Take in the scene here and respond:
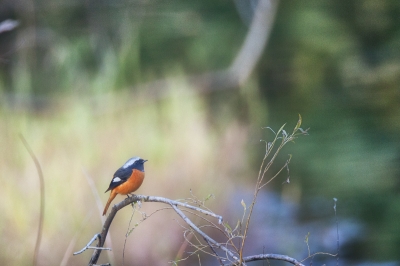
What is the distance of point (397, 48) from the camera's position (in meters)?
1.53

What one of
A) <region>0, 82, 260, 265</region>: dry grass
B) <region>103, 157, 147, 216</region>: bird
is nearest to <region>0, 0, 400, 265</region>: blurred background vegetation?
<region>0, 82, 260, 265</region>: dry grass

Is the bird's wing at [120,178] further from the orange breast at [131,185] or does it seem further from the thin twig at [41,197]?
the thin twig at [41,197]

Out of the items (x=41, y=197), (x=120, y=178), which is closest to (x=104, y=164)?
(x=41, y=197)

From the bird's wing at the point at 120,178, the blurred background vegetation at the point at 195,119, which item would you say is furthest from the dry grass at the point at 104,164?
the bird's wing at the point at 120,178

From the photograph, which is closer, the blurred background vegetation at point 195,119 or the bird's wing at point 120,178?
the bird's wing at point 120,178

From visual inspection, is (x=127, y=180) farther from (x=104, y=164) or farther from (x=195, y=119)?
(x=195, y=119)

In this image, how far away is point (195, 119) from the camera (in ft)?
4.87

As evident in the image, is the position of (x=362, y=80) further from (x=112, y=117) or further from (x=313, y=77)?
(x=112, y=117)

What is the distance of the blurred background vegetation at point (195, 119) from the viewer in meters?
1.32

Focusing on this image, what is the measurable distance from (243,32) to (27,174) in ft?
2.87

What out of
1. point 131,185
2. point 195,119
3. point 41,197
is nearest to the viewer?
point 131,185

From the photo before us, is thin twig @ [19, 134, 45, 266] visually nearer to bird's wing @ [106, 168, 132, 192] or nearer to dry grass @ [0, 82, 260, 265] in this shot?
dry grass @ [0, 82, 260, 265]

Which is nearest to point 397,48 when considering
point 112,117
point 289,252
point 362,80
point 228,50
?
point 362,80

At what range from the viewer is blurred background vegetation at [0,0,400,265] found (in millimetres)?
1316
